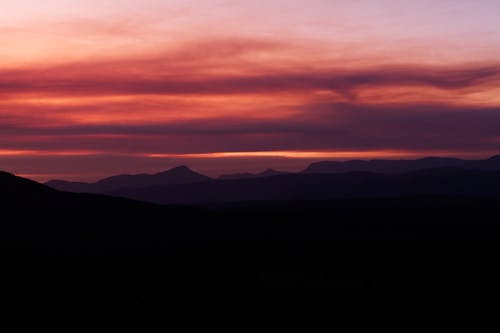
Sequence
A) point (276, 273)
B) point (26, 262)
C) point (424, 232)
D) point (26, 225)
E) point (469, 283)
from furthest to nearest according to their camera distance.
→ point (424, 232) < point (26, 225) < point (26, 262) < point (276, 273) < point (469, 283)

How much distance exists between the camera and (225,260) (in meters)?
39.8

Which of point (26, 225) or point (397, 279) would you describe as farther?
point (26, 225)

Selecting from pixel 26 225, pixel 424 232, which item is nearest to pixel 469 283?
pixel 424 232

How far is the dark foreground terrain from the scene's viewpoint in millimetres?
26594

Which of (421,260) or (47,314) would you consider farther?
(421,260)

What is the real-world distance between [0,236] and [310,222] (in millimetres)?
26862

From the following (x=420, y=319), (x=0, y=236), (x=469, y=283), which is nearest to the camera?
(x=420, y=319)

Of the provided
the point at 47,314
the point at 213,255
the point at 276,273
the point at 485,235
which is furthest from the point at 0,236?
the point at 485,235

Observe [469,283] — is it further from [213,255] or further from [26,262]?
[26,262]

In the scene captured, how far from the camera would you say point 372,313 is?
78.4ft

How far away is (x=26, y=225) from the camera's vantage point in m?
53.8

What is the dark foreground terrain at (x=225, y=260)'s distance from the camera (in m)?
26.6

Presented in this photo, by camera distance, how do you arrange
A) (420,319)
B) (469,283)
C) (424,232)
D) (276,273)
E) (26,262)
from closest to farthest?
1. (420,319)
2. (469,283)
3. (276,273)
4. (26,262)
5. (424,232)

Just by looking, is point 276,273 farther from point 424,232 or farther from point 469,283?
point 424,232
